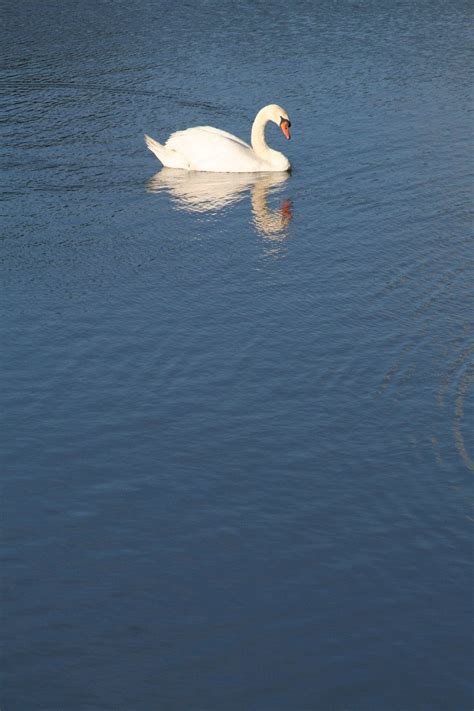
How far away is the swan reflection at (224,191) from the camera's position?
93.6ft

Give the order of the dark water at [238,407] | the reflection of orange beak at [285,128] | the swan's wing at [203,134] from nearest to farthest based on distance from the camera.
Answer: the dark water at [238,407] < the swan's wing at [203,134] < the reflection of orange beak at [285,128]

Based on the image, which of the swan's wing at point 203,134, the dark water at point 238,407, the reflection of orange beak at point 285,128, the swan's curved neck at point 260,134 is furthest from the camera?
the reflection of orange beak at point 285,128

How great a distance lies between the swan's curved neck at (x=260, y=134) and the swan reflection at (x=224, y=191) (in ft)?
2.18

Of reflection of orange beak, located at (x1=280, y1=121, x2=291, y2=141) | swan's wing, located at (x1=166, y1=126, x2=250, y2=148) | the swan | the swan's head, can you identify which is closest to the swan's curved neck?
the swan

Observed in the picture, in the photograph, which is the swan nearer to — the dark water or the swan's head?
the swan's head

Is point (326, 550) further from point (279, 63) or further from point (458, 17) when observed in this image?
point (458, 17)

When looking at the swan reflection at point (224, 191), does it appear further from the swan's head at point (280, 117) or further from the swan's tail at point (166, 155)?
the swan's head at point (280, 117)

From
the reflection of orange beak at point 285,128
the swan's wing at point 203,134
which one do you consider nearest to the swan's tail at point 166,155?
the swan's wing at point 203,134

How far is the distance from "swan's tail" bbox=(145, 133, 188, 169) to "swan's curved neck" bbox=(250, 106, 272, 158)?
71.4 inches

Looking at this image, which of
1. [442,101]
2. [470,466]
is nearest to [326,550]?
[470,466]

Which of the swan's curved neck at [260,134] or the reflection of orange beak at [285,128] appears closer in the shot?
the swan's curved neck at [260,134]

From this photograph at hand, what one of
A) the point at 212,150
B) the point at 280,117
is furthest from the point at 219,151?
the point at 280,117

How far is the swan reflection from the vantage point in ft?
93.6

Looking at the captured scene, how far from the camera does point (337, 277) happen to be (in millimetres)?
24594
